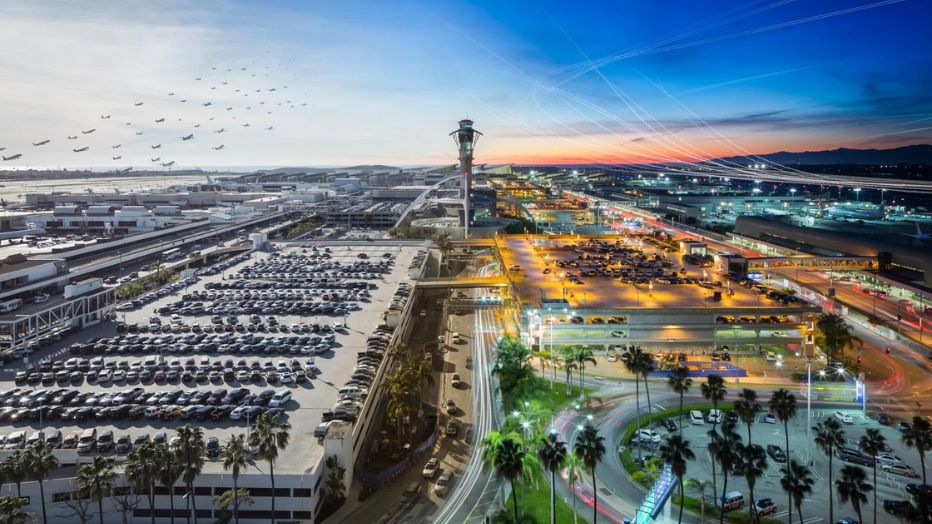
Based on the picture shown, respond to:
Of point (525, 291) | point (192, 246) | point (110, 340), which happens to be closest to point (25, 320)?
point (110, 340)

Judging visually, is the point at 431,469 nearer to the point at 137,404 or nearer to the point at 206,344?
the point at 137,404

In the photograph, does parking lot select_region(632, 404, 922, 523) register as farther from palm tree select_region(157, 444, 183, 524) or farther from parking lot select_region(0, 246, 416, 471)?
palm tree select_region(157, 444, 183, 524)

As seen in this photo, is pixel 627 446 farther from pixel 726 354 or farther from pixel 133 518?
pixel 133 518

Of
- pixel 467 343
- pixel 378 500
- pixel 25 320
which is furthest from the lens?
pixel 467 343

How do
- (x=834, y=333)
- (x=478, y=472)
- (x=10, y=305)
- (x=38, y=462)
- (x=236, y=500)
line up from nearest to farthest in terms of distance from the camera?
1. (x=38, y=462)
2. (x=236, y=500)
3. (x=478, y=472)
4. (x=834, y=333)
5. (x=10, y=305)

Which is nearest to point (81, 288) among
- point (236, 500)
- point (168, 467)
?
point (168, 467)

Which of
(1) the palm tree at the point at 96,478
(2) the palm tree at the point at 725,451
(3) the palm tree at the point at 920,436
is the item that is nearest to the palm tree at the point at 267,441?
(1) the palm tree at the point at 96,478
